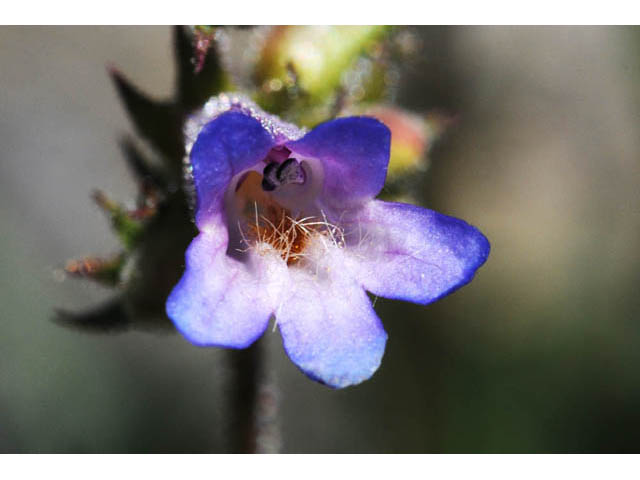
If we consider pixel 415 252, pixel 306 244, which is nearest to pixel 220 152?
pixel 306 244

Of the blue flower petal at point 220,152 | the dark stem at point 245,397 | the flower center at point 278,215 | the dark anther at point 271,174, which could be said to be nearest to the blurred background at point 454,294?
the dark stem at point 245,397

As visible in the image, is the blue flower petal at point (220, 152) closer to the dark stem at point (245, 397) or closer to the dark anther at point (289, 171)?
the dark anther at point (289, 171)

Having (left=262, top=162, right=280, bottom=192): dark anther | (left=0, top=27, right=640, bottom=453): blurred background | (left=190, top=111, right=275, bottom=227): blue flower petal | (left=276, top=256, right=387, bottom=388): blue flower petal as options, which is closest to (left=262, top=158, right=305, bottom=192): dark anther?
(left=262, top=162, right=280, bottom=192): dark anther

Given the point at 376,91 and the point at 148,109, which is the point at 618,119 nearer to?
the point at 376,91

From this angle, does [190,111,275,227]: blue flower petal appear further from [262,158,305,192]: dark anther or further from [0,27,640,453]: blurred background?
[0,27,640,453]: blurred background

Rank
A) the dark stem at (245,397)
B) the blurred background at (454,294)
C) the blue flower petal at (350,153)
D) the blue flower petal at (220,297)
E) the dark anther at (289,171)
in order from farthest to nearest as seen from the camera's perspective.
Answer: the blurred background at (454,294)
the dark stem at (245,397)
the dark anther at (289,171)
the blue flower petal at (350,153)
the blue flower petal at (220,297)

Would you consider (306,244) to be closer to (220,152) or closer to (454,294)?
(220,152)
